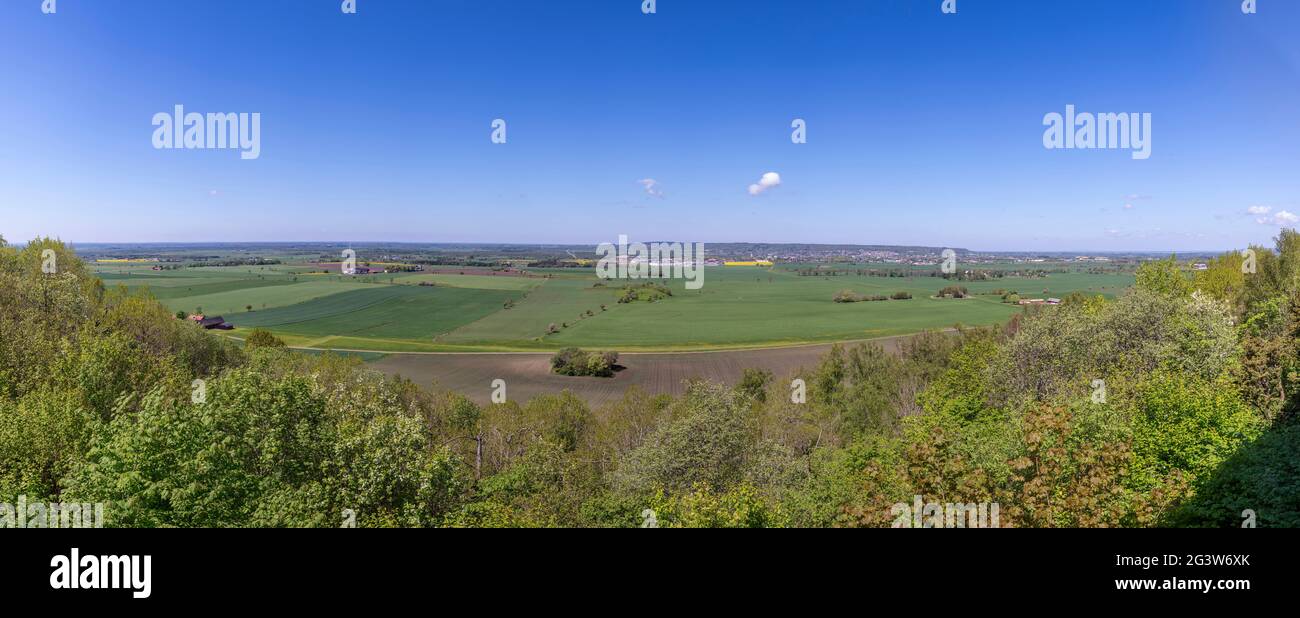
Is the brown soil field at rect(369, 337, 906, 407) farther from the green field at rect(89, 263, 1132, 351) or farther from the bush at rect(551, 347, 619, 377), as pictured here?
the green field at rect(89, 263, 1132, 351)

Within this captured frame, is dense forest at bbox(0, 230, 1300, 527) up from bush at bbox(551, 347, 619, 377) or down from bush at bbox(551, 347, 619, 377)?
up

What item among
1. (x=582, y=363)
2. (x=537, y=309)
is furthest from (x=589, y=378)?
(x=537, y=309)

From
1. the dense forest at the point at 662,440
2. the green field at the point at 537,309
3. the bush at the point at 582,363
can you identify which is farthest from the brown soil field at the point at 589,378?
the dense forest at the point at 662,440

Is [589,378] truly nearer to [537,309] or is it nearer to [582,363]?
[582,363]

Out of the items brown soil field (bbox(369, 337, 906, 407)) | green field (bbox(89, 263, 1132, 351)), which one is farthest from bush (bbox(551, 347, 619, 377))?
green field (bbox(89, 263, 1132, 351))
